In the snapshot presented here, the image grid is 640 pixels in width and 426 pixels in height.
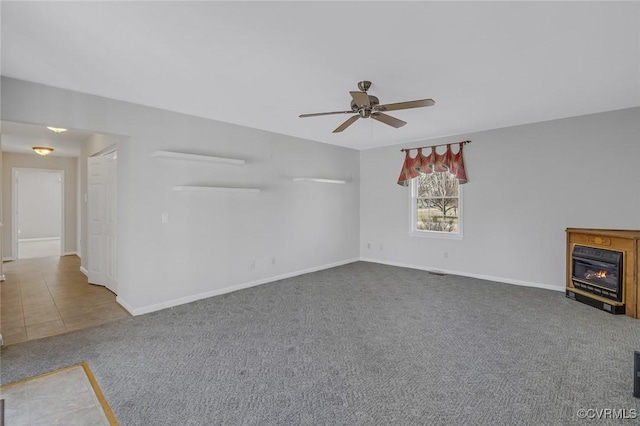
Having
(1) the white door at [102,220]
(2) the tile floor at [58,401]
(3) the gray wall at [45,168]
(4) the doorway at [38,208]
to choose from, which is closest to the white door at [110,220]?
(1) the white door at [102,220]

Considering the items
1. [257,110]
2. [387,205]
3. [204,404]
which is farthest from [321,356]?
[387,205]

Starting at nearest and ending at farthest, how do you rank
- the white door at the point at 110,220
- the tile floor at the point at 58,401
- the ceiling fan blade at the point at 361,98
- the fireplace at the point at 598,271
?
the tile floor at the point at 58,401
the ceiling fan blade at the point at 361,98
the fireplace at the point at 598,271
the white door at the point at 110,220

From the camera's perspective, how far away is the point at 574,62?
9.09ft

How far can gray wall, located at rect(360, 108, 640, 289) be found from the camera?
4.21m

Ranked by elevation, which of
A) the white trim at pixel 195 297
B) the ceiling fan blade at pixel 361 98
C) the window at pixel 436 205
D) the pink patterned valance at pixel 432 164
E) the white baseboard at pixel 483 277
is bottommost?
the white trim at pixel 195 297

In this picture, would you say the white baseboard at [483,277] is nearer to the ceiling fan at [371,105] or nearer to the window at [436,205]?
the window at [436,205]

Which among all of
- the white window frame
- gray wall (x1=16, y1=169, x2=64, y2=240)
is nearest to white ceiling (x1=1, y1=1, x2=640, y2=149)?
the white window frame

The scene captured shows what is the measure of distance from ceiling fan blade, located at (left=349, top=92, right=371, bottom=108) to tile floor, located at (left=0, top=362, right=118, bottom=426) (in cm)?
307

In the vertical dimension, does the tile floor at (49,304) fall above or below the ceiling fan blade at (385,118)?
below

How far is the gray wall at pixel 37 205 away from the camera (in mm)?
10477

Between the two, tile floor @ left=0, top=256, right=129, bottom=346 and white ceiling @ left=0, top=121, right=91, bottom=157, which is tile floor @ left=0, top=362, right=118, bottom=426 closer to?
tile floor @ left=0, top=256, right=129, bottom=346

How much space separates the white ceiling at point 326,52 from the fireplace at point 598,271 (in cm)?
195

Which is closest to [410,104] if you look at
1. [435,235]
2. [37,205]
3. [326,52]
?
[326,52]

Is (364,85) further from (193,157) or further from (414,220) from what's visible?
(414,220)
